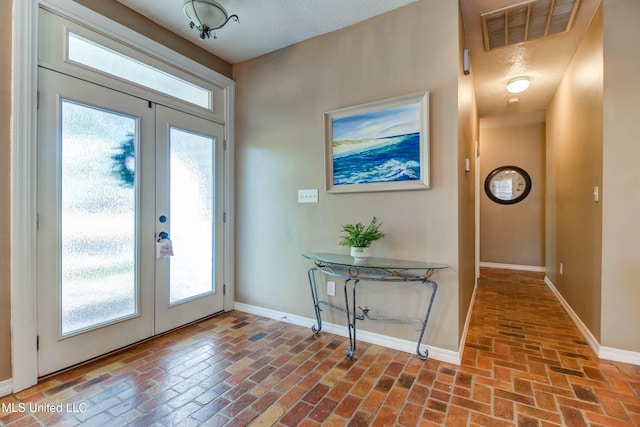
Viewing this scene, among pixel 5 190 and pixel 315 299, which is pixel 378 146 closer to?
pixel 315 299

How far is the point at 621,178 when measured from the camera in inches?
82.5

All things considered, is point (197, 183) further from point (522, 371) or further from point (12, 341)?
point (522, 371)

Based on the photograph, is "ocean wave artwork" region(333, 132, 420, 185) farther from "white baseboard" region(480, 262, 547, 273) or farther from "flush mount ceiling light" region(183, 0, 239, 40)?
"white baseboard" region(480, 262, 547, 273)

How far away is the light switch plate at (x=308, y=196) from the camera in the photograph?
2695mm

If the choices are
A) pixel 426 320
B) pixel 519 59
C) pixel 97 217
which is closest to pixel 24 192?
pixel 97 217

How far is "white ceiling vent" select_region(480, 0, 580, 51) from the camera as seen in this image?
221cm

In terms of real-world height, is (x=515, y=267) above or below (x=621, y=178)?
below

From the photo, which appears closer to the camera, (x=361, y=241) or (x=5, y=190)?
(x=5, y=190)

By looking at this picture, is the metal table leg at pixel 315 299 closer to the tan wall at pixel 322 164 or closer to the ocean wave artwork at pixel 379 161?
the tan wall at pixel 322 164

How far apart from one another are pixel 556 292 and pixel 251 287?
377cm

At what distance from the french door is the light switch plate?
950mm

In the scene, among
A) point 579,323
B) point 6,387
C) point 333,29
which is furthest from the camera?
point 579,323

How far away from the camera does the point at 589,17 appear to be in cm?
234

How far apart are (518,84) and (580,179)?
1.37 meters
